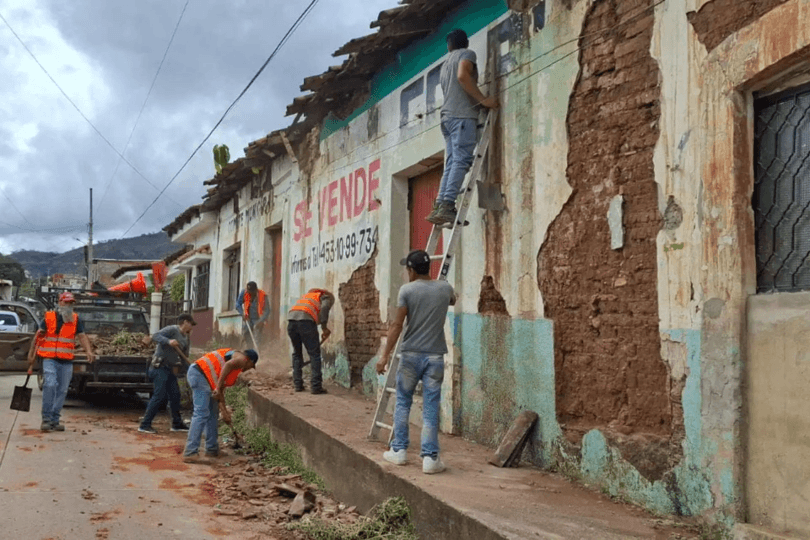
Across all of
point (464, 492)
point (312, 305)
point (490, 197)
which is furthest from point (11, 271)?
point (464, 492)

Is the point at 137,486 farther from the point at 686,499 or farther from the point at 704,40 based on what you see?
the point at 704,40

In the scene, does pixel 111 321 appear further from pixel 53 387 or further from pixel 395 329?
pixel 395 329

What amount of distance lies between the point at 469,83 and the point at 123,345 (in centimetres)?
769

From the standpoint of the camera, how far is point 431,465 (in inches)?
199

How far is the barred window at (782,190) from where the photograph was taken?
12.4 ft

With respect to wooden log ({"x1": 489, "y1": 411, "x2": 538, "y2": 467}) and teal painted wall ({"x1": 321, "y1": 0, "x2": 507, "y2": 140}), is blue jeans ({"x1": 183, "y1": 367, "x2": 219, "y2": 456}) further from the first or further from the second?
teal painted wall ({"x1": 321, "y1": 0, "x2": 507, "y2": 140})

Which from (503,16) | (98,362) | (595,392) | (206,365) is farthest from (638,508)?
(98,362)

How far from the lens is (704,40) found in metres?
4.21

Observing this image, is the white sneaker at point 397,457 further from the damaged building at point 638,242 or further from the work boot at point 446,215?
the work boot at point 446,215

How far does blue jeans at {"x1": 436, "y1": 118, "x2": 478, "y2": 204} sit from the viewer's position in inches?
249

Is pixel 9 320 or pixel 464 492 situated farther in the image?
pixel 9 320

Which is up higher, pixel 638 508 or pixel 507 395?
pixel 507 395

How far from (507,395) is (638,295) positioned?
1.65 meters

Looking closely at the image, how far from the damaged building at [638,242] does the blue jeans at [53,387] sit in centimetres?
468
